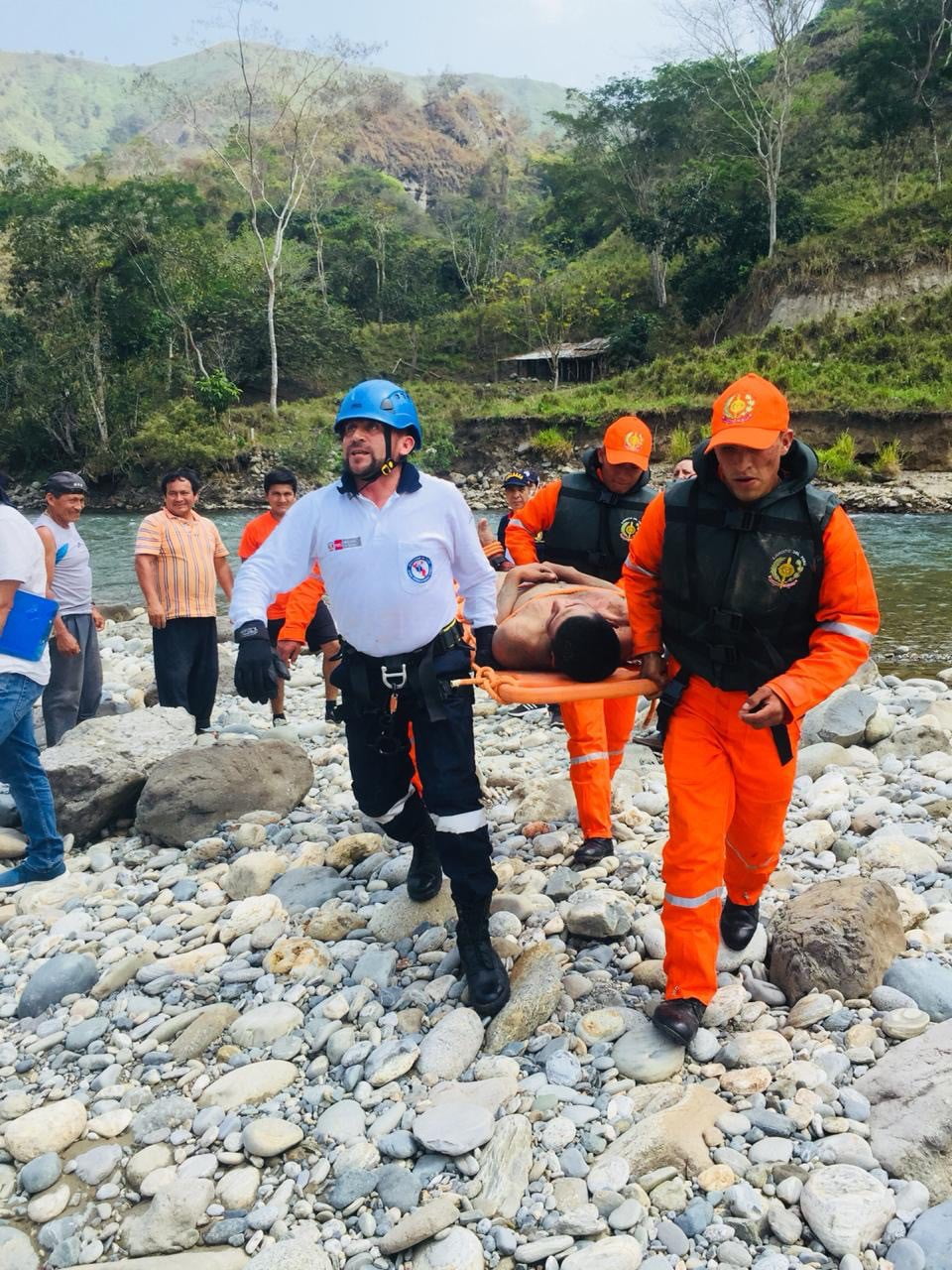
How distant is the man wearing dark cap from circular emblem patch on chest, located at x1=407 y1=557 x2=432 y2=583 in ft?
13.2

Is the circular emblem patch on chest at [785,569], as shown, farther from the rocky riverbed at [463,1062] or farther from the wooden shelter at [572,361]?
the wooden shelter at [572,361]

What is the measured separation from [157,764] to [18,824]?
3.33ft

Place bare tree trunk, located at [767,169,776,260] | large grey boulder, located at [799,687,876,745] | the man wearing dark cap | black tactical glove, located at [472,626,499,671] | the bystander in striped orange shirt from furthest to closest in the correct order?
bare tree trunk, located at [767,169,776,260], the bystander in striped orange shirt, large grey boulder, located at [799,687,876,745], the man wearing dark cap, black tactical glove, located at [472,626,499,671]

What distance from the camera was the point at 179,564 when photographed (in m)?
6.82

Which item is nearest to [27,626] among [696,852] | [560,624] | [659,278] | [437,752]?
[437,752]

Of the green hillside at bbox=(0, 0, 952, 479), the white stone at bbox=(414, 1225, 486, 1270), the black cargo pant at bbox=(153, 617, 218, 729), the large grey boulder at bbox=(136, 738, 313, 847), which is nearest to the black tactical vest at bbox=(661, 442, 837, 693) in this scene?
the white stone at bbox=(414, 1225, 486, 1270)

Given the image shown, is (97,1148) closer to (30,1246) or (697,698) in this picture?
(30,1246)

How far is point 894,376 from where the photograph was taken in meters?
33.6

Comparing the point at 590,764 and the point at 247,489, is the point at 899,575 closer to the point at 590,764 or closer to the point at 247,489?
the point at 590,764

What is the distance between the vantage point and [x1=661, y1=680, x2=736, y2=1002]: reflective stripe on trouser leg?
3.10m

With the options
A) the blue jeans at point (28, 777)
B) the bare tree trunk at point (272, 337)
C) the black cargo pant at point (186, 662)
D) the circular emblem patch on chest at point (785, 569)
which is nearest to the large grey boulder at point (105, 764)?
the blue jeans at point (28, 777)

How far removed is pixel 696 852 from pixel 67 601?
5522 millimetres

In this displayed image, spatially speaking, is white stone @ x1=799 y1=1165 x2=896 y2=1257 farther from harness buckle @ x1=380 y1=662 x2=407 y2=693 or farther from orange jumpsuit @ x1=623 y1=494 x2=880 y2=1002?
harness buckle @ x1=380 y1=662 x2=407 y2=693

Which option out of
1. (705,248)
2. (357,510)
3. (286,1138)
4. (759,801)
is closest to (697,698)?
(759,801)
